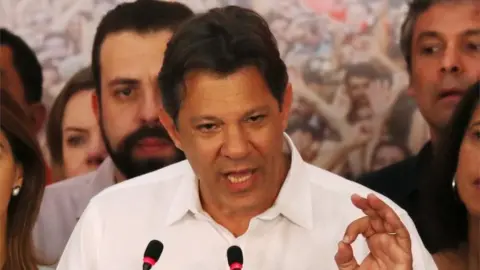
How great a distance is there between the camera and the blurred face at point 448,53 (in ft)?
4.78

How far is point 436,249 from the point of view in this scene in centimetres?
141

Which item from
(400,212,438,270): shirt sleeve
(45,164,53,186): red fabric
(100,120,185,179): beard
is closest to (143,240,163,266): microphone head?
(400,212,438,270): shirt sleeve

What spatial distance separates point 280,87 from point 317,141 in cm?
43

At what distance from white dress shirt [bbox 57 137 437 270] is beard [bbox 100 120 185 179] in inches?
9.6

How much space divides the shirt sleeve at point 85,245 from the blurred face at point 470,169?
75 centimetres

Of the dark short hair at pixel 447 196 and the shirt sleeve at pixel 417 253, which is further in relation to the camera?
the dark short hair at pixel 447 196

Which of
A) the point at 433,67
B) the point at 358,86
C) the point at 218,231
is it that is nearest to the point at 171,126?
the point at 218,231

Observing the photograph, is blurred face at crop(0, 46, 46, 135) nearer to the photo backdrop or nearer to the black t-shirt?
the photo backdrop

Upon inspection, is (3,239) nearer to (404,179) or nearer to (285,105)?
(285,105)

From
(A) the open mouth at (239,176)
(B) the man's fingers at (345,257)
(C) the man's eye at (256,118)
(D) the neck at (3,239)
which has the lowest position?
(D) the neck at (3,239)

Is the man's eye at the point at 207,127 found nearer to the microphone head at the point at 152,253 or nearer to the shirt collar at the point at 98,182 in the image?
the microphone head at the point at 152,253

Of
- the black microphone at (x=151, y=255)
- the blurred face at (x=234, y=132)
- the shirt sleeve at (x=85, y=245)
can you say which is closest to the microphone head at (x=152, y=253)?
the black microphone at (x=151, y=255)

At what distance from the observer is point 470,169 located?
1.30m

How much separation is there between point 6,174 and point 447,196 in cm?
95
